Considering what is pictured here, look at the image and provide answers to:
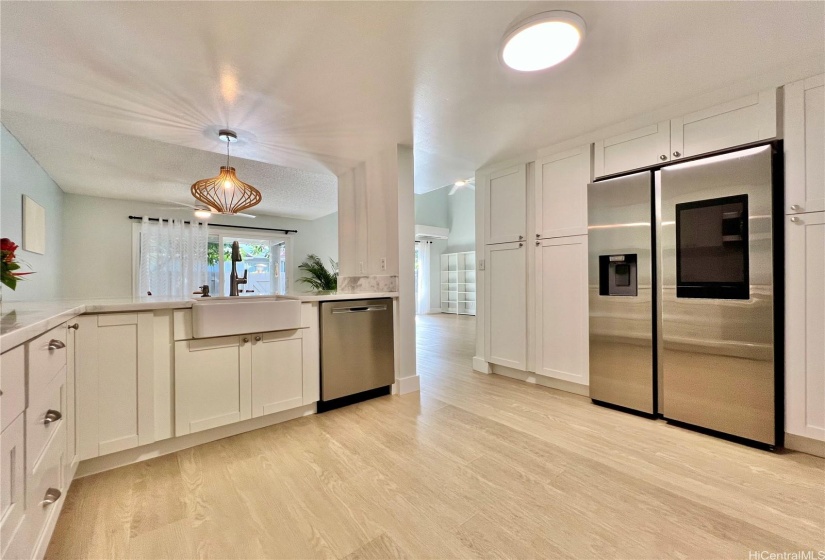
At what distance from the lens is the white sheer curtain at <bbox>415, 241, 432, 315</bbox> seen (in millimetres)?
10227

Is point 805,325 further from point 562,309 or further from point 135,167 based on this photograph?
point 135,167

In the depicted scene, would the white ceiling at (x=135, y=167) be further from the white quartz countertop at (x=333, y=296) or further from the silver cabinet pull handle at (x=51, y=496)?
the silver cabinet pull handle at (x=51, y=496)

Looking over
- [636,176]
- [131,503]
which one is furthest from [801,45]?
[131,503]

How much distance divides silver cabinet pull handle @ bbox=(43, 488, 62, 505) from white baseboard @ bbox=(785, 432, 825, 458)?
3.40 meters

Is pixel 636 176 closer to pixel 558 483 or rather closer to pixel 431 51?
pixel 431 51

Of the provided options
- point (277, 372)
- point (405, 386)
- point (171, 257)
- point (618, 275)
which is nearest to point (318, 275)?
point (171, 257)

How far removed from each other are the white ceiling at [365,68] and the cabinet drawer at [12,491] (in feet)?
5.30

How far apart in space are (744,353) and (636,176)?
1.30 meters

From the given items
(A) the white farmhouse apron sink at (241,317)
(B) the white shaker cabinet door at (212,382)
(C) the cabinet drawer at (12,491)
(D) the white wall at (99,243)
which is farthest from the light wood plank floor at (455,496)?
(D) the white wall at (99,243)

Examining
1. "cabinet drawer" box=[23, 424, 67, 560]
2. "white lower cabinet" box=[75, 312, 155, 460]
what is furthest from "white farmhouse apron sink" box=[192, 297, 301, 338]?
"cabinet drawer" box=[23, 424, 67, 560]

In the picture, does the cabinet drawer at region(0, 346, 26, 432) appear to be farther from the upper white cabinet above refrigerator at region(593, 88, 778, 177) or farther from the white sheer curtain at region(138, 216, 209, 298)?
the white sheer curtain at region(138, 216, 209, 298)

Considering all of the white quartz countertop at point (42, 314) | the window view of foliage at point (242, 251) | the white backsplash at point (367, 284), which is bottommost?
the white quartz countertop at point (42, 314)

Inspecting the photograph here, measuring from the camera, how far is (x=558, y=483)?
159 cm

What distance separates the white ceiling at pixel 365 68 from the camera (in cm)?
145
